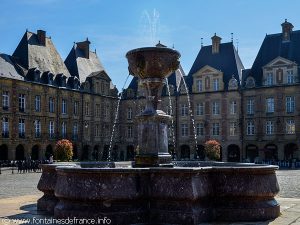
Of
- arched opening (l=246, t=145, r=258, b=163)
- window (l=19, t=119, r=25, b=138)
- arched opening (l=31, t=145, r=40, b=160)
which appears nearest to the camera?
window (l=19, t=119, r=25, b=138)

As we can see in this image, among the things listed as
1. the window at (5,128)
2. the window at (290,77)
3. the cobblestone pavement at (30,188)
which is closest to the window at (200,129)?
the window at (290,77)

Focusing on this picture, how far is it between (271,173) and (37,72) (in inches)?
1420

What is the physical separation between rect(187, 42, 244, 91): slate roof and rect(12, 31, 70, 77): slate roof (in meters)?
14.1

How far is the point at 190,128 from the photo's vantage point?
4881 centimetres

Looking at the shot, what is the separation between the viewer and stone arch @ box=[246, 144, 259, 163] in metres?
45.9

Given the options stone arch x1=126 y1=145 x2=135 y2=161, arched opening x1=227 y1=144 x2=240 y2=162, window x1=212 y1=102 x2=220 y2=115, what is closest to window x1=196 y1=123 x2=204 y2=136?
window x1=212 y1=102 x2=220 y2=115

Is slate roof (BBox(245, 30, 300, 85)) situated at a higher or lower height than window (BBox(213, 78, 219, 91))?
higher

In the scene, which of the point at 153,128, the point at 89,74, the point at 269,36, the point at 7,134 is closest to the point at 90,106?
the point at 89,74

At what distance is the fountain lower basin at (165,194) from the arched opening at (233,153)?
3901 centimetres

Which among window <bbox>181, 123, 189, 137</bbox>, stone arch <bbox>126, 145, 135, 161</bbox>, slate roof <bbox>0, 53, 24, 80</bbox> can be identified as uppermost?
slate roof <bbox>0, 53, 24, 80</bbox>

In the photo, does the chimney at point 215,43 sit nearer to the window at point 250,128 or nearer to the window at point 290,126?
the window at point 250,128

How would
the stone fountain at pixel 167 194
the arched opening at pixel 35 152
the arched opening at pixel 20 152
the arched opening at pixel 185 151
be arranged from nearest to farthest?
the stone fountain at pixel 167 194 → the arched opening at pixel 20 152 → the arched opening at pixel 35 152 → the arched opening at pixel 185 151

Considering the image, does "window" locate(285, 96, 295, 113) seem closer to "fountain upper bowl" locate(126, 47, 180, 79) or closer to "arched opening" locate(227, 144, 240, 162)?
"arched opening" locate(227, 144, 240, 162)

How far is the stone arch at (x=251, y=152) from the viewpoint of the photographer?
4590 centimetres
